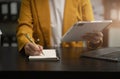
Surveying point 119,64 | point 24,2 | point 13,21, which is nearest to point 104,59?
point 119,64

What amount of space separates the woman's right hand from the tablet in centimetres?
19

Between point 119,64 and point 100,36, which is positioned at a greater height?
point 100,36

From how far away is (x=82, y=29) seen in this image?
Answer: 145 cm

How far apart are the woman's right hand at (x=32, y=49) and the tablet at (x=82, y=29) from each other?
7.4 inches

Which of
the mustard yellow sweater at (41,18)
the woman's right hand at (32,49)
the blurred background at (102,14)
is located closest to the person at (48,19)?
the mustard yellow sweater at (41,18)

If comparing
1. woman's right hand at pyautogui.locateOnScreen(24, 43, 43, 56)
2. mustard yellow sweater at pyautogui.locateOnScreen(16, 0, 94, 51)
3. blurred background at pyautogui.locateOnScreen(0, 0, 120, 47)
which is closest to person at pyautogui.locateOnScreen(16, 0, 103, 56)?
mustard yellow sweater at pyautogui.locateOnScreen(16, 0, 94, 51)

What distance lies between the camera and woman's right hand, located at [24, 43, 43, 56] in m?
1.34

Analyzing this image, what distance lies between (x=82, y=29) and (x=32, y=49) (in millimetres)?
299

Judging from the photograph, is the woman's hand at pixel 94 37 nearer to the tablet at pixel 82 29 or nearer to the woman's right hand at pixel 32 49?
the tablet at pixel 82 29

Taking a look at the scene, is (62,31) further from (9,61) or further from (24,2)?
(9,61)

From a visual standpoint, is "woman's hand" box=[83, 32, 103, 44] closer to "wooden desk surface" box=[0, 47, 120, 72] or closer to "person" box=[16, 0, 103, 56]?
"person" box=[16, 0, 103, 56]

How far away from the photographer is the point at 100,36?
1579 mm

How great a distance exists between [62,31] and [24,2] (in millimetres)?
321

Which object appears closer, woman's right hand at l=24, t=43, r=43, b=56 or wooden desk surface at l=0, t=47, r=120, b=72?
wooden desk surface at l=0, t=47, r=120, b=72
